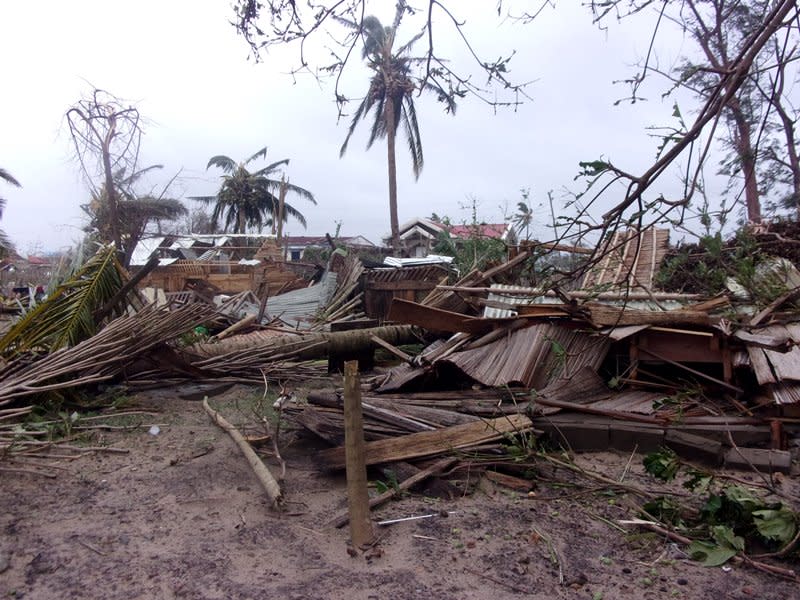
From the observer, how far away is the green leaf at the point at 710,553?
3.19 metres

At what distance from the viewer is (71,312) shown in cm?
619

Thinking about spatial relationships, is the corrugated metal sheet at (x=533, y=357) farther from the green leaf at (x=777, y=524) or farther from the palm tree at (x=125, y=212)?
the palm tree at (x=125, y=212)

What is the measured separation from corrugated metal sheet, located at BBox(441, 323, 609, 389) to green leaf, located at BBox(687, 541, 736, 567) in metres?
2.24

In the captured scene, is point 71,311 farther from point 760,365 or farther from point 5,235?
point 5,235

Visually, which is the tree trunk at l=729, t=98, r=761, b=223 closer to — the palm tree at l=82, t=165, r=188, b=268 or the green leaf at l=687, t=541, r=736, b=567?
the green leaf at l=687, t=541, r=736, b=567

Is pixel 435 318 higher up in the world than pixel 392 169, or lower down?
lower down

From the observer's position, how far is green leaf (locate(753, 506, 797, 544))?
3.17m

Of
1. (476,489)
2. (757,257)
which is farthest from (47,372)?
(757,257)

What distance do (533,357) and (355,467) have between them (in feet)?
8.90

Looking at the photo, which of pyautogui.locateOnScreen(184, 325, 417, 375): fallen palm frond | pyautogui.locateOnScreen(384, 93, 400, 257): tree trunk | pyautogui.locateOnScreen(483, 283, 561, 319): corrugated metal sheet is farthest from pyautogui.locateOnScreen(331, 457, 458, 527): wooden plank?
pyautogui.locateOnScreen(384, 93, 400, 257): tree trunk

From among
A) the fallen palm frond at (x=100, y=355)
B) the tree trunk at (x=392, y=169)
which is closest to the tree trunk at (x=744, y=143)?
the fallen palm frond at (x=100, y=355)

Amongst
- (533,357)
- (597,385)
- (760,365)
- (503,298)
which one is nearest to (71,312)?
(533,357)

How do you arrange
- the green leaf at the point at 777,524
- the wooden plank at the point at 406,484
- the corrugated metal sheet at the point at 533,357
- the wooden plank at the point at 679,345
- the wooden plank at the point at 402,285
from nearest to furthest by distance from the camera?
the green leaf at the point at 777,524
the wooden plank at the point at 406,484
the wooden plank at the point at 679,345
the corrugated metal sheet at the point at 533,357
the wooden plank at the point at 402,285

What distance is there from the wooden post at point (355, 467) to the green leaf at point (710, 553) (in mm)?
1712
